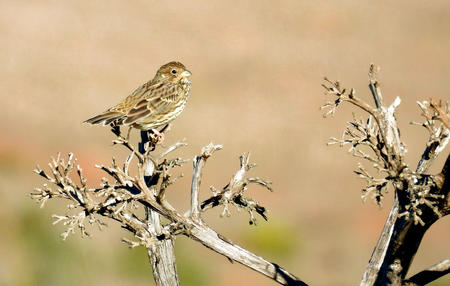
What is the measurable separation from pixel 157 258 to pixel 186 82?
4.18 m

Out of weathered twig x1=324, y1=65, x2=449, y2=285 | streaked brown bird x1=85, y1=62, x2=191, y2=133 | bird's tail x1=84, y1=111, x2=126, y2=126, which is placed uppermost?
streaked brown bird x1=85, y1=62, x2=191, y2=133

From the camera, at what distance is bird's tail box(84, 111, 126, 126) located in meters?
9.12

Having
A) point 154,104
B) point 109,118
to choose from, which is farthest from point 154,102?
point 109,118

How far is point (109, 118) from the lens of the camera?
923 cm

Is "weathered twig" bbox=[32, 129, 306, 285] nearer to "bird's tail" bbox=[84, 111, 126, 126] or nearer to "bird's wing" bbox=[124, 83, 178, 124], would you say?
"bird's tail" bbox=[84, 111, 126, 126]

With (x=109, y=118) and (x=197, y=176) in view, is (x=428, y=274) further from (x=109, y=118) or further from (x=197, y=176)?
(x=109, y=118)

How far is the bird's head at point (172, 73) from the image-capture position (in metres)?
10.5

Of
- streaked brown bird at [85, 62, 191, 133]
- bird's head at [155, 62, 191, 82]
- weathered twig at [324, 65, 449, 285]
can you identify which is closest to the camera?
weathered twig at [324, 65, 449, 285]

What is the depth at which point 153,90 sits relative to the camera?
10.1m

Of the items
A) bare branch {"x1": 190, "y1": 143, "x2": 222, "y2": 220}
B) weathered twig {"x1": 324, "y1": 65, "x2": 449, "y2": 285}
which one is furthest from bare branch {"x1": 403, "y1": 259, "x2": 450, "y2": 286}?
bare branch {"x1": 190, "y1": 143, "x2": 222, "y2": 220}

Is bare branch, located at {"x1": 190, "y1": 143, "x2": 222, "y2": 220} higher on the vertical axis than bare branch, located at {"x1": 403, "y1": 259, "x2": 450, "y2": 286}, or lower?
higher

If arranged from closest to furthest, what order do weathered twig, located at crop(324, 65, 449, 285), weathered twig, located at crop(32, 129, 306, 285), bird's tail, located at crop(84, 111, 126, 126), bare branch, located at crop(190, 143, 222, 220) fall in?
weathered twig, located at crop(324, 65, 449, 285)
weathered twig, located at crop(32, 129, 306, 285)
bare branch, located at crop(190, 143, 222, 220)
bird's tail, located at crop(84, 111, 126, 126)

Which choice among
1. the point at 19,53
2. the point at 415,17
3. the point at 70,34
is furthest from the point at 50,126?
the point at 415,17

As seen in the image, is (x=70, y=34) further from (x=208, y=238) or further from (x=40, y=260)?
(x=208, y=238)
